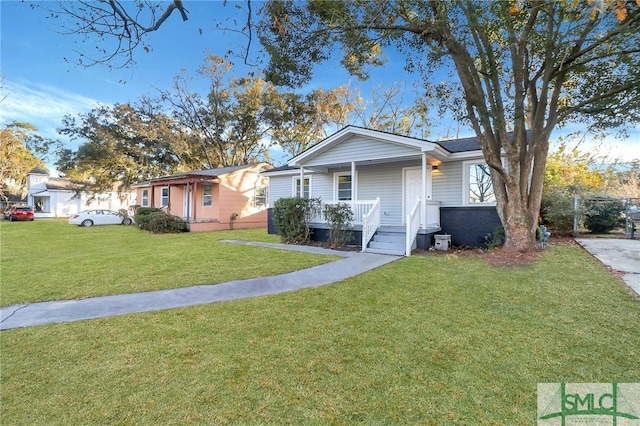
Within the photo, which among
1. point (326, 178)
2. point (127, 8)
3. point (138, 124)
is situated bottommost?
point (326, 178)

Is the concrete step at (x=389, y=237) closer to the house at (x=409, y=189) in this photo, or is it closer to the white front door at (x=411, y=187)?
the house at (x=409, y=189)

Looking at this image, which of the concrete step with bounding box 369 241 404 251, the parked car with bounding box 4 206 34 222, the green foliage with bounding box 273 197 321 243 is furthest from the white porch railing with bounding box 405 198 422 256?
the parked car with bounding box 4 206 34 222

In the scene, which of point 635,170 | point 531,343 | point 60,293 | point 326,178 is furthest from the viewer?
point 635,170

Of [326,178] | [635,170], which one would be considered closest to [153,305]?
[326,178]

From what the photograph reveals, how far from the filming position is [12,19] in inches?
186

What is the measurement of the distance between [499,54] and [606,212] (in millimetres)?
7382

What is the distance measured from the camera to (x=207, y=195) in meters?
19.4

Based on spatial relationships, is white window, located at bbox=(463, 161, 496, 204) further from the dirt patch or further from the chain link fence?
the chain link fence

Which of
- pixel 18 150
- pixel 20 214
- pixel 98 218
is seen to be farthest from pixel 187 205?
pixel 18 150

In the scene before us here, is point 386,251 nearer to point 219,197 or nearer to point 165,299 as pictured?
point 165,299

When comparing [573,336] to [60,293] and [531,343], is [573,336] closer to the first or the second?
Answer: [531,343]

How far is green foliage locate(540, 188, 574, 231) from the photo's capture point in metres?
10.5

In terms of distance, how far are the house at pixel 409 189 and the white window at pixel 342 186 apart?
1.48ft

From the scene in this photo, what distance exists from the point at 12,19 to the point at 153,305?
5.00 metres
